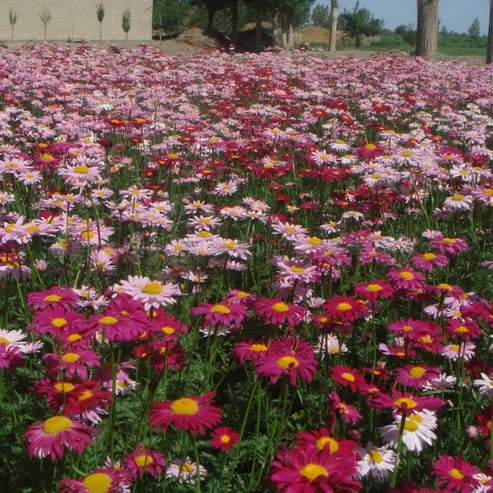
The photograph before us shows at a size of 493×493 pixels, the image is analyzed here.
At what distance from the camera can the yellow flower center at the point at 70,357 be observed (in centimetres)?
181

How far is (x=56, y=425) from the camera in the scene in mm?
1472

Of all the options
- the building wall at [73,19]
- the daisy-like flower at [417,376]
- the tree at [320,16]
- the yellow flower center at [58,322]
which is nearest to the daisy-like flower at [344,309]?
the daisy-like flower at [417,376]

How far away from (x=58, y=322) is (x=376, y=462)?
3.45 ft

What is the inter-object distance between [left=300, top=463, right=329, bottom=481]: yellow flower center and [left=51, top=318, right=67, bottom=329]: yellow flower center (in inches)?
35.9

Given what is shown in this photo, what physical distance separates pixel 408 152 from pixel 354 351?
2.00m

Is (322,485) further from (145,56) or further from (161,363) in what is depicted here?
(145,56)

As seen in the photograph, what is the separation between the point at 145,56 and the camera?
13828mm

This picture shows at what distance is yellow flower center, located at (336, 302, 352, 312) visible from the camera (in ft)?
7.58

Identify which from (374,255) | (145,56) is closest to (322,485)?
(374,255)

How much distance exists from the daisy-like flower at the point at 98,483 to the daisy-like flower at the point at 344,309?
99 centimetres

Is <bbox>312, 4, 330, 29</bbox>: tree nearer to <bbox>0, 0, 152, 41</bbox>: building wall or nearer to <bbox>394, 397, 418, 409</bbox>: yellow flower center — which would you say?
<bbox>0, 0, 152, 41</bbox>: building wall

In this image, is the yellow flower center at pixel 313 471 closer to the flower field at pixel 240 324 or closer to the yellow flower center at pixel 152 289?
the flower field at pixel 240 324

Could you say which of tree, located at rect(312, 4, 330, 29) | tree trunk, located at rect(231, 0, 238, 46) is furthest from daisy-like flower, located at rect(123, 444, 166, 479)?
tree, located at rect(312, 4, 330, 29)

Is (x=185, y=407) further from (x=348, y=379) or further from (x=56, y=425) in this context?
(x=348, y=379)
